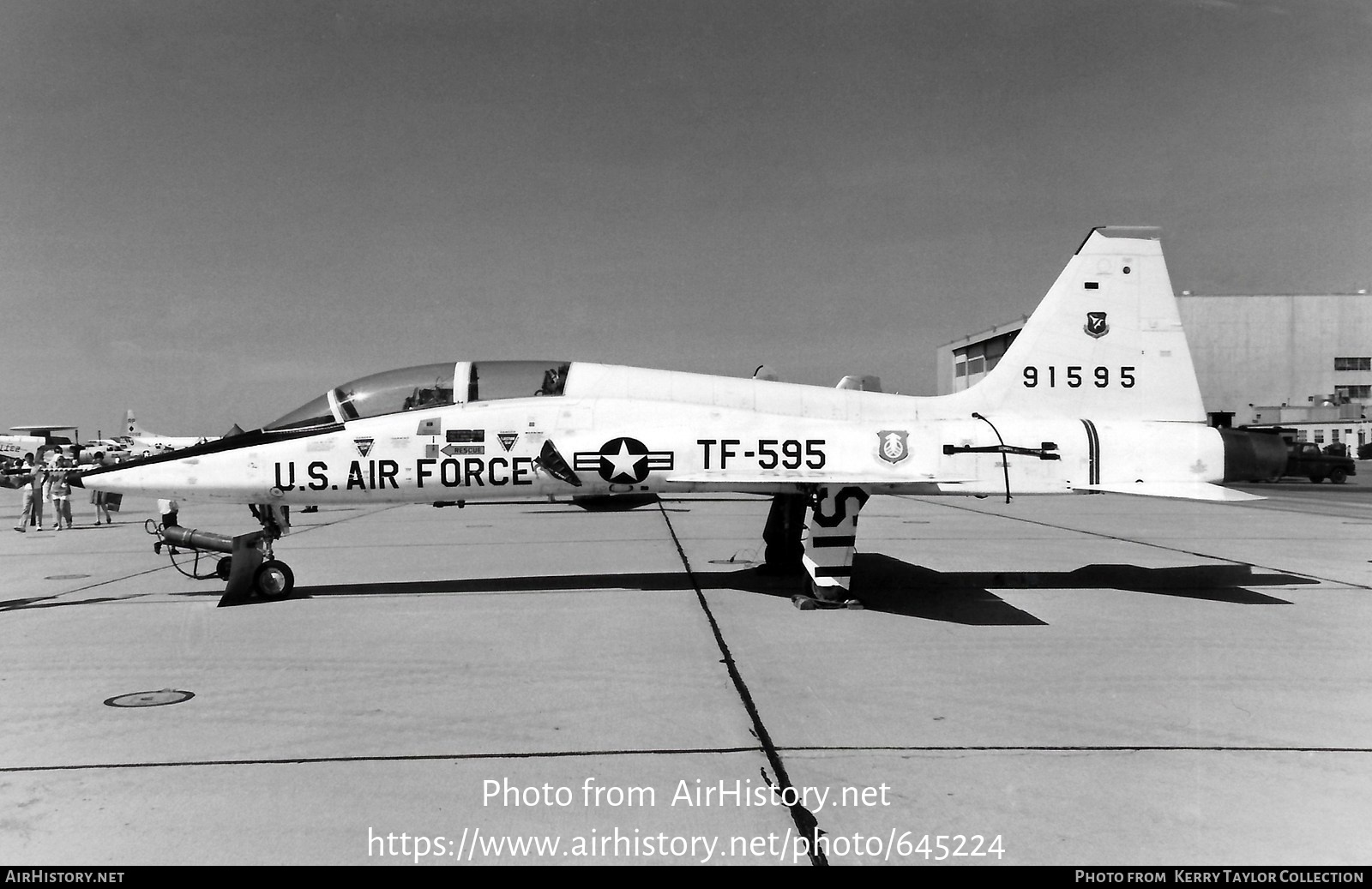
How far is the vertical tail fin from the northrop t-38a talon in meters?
0.03

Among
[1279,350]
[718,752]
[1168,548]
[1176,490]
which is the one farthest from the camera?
[1279,350]

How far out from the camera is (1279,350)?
6400 cm

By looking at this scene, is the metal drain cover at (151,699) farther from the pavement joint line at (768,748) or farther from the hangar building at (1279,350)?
the hangar building at (1279,350)

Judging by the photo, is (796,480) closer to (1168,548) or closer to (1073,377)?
(1073,377)

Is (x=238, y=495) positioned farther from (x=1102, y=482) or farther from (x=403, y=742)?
(x=1102, y=482)

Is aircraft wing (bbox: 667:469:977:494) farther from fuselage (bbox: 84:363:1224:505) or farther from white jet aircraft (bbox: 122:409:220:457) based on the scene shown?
white jet aircraft (bbox: 122:409:220:457)

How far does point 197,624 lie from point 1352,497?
31.1 m

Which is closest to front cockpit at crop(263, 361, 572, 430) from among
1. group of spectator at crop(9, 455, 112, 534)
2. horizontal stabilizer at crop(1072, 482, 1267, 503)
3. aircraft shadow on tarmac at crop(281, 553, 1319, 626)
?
aircraft shadow on tarmac at crop(281, 553, 1319, 626)

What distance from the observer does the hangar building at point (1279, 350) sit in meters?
63.0

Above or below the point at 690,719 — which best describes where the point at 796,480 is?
above

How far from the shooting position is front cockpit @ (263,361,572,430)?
33.0 feet

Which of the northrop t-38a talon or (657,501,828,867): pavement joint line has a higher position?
the northrop t-38a talon

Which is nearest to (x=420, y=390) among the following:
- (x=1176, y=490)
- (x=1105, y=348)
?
(x=1105, y=348)

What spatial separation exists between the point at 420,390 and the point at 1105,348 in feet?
26.1
